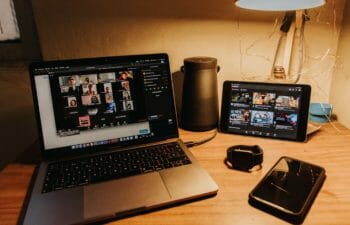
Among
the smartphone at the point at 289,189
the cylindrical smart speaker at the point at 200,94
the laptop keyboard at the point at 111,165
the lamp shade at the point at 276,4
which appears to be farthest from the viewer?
the cylindrical smart speaker at the point at 200,94

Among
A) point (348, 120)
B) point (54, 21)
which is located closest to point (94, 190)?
point (54, 21)

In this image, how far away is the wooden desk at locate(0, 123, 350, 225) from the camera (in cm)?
59

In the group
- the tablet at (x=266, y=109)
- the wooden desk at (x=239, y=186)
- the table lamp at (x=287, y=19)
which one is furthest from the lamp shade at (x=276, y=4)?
the wooden desk at (x=239, y=186)

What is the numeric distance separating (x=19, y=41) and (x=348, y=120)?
4.02 ft

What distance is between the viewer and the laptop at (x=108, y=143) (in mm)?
635

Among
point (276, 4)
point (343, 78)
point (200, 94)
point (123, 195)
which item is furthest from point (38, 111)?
point (343, 78)

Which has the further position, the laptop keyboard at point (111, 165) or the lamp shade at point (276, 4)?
the lamp shade at point (276, 4)

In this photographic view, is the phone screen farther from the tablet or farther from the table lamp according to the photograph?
the table lamp

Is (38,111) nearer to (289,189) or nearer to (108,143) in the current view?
(108,143)

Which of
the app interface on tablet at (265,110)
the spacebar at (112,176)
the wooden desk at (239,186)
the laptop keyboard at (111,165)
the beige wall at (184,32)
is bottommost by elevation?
the wooden desk at (239,186)

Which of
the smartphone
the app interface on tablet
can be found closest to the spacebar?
the smartphone

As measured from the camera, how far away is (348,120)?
39.9 inches

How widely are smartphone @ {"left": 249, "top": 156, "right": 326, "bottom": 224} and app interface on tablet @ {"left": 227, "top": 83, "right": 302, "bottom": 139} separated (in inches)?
7.0

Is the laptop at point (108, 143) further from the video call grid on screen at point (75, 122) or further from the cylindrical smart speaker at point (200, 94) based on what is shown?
the cylindrical smart speaker at point (200, 94)
